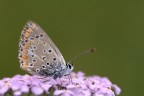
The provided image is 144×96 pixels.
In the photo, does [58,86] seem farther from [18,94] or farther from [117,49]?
[117,49]

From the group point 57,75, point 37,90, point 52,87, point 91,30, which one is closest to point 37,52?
point 57,75

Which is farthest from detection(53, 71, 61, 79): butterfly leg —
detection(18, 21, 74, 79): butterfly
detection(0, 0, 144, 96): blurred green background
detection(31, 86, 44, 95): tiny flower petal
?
detection(0, 0, 144, 96): blurred green background

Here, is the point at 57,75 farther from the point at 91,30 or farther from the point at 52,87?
the point at 91,30

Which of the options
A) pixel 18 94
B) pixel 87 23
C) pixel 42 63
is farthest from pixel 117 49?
pixel 18 94

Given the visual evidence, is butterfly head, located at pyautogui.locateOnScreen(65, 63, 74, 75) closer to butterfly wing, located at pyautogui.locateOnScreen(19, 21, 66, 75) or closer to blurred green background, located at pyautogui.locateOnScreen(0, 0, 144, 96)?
butterfly wing, located at pyautogui.locateOnScreen(19, 21, 66, 75)

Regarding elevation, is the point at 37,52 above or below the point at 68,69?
above

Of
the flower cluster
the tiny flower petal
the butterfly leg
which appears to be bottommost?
the tiny flower petal
